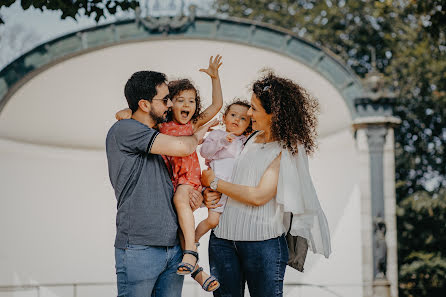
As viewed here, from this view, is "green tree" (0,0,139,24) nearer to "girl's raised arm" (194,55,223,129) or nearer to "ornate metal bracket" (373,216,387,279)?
"girl's raised arm" (194,55,223,129)

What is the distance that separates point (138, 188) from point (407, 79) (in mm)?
15814

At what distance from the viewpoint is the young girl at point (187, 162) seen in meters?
3.02

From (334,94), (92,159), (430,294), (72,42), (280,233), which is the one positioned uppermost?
(72,42)

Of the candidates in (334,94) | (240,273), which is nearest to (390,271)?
(334,94)

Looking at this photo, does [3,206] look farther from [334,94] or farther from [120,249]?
[120,249]

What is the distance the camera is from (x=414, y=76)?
672 inches

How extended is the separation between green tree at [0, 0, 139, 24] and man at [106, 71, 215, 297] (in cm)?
234

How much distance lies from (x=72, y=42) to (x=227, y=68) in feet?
8.25

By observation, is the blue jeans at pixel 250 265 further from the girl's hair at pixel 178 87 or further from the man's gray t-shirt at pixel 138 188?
the girl's hair at pixel 178 87

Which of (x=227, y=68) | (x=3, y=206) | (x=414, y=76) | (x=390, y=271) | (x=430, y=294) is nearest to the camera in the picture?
(x=390, y=271)

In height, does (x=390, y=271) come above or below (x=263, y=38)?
below

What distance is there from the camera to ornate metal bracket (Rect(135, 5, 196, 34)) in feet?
30.4

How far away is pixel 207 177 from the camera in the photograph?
3227 millimetres

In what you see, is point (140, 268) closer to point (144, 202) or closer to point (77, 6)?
point (144, 202)
